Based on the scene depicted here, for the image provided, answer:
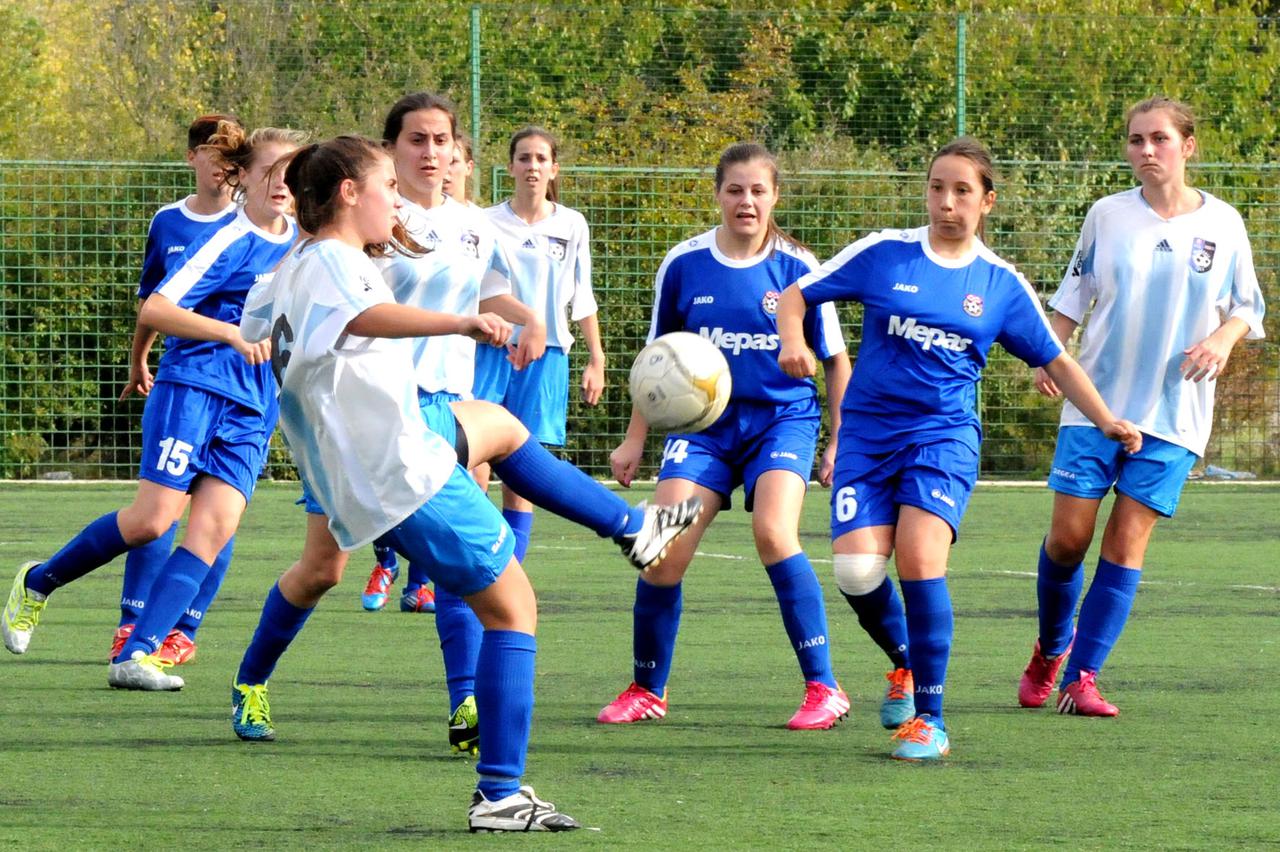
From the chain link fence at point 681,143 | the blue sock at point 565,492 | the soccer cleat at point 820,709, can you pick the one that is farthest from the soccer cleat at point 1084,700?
the chain link fence at point 681,143

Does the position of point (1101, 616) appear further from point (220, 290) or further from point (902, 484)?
point (220, 290)

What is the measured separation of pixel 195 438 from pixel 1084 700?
3.01m

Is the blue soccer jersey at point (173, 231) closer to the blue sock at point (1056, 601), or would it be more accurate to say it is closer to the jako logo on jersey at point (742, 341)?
the jako logo on jersey at point (742, 341)

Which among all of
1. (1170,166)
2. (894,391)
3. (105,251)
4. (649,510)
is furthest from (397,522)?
(105,251)

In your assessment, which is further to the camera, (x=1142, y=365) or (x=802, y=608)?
(x=1142, y=365)

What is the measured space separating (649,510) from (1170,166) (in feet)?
7.86

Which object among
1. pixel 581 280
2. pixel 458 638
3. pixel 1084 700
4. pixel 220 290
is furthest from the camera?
pixel 581 280

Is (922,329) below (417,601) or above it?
above

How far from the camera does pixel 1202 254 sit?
6.23 m

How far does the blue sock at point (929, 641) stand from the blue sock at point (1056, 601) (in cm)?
102

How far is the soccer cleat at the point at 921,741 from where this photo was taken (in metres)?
5.18

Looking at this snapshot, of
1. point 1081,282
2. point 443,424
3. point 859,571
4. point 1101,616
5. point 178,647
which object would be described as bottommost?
point 178,647

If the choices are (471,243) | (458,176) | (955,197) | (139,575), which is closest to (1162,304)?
(955,197)

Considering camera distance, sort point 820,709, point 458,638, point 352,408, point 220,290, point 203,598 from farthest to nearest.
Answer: point 203,598
point 220,290
point 820,709
point 458,638
point 352,408
